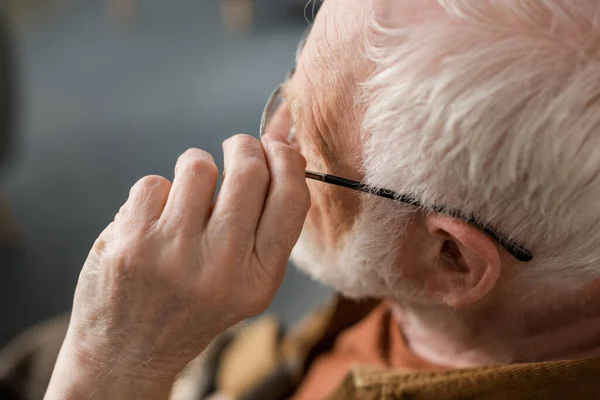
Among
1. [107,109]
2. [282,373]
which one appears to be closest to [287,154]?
[282,373]

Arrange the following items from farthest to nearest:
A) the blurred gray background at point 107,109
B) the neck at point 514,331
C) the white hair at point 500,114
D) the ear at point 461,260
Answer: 1. the blurred gray background at point 107,109
2. the neck at point 514,331
3. the ear at point 461,260
4. the white hair at point 500,114

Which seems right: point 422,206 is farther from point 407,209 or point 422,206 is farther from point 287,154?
point 287,154

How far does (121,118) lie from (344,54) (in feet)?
8.28

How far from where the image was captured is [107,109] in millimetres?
3244

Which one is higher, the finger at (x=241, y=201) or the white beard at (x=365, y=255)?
the finger at (x=241, y=201)

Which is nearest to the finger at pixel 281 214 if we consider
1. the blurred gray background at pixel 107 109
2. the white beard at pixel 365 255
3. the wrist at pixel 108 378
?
the white beard at pixel 365 255

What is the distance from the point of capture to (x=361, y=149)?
0.85m

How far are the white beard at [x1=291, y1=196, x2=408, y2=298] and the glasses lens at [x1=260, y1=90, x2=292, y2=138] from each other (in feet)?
0.52

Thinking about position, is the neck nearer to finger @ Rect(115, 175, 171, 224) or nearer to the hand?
the hand

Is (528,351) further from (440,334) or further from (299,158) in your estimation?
(299,158)

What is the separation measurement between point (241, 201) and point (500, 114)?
0.33m

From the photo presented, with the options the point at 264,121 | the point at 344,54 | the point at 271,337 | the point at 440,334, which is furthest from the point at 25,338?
the point at 344,54

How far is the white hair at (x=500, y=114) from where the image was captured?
716mm

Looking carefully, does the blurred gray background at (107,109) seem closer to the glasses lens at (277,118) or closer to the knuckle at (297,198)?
the glasses lens at (277,118)
